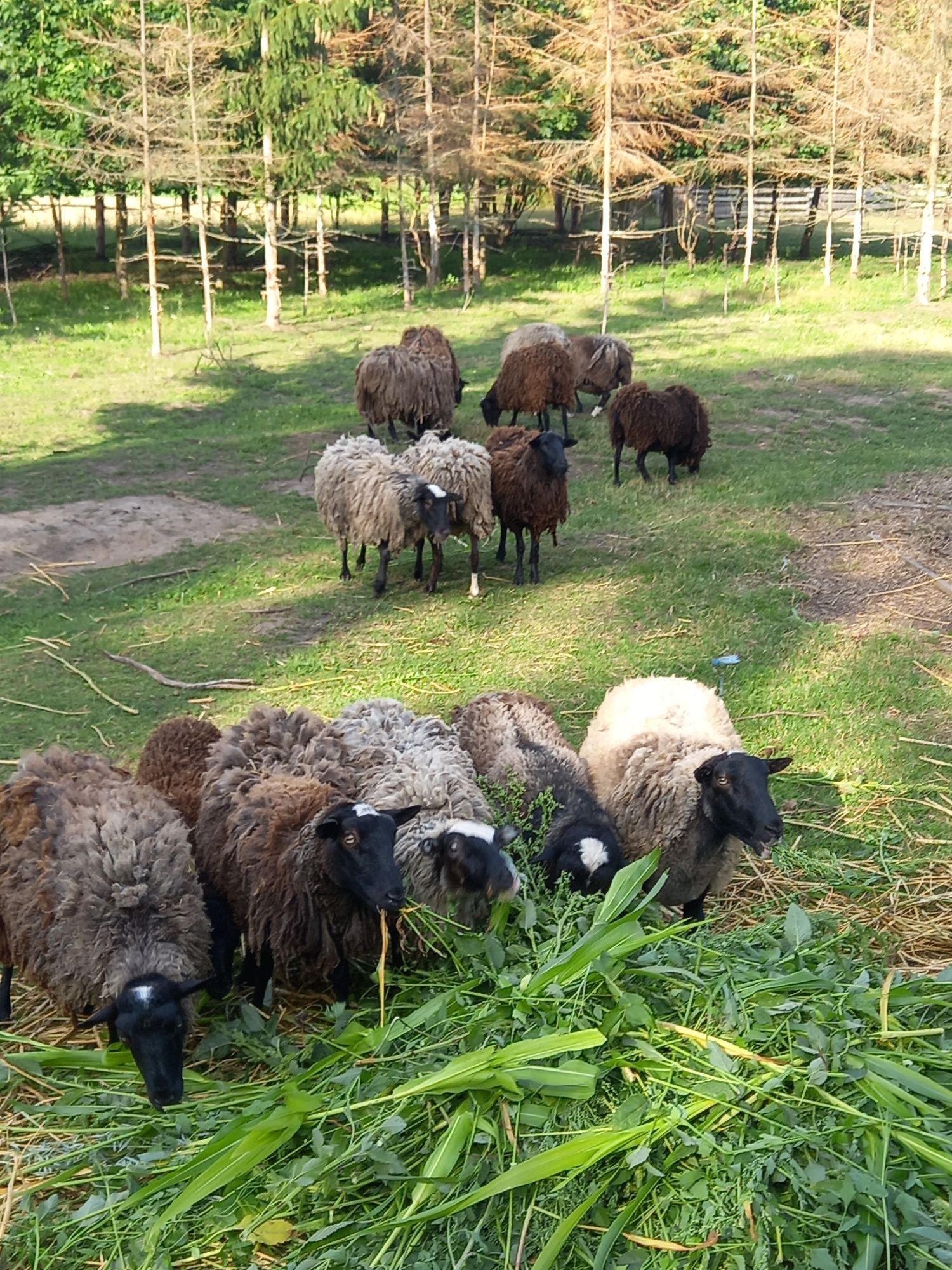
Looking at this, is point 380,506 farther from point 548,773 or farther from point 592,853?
point 592,853

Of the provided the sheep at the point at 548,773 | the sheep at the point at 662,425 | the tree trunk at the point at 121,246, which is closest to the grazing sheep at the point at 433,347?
the sheep at the point at 662,425

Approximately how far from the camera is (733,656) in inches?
320

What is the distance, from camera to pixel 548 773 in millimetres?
5684

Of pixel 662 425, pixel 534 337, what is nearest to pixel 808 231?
pixel 534 337

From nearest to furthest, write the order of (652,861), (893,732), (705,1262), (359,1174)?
1. (705,1262)
2. (359,1174)
3. (652,861)
4. (893,732)

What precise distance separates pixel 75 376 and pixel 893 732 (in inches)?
635

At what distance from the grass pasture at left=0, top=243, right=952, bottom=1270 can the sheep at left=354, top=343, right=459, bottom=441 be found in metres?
0.64

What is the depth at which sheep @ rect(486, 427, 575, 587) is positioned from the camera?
10.3 m

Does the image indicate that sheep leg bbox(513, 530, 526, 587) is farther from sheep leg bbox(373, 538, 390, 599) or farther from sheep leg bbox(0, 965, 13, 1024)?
sheep leg bbox(0, 965, 13, 1024)

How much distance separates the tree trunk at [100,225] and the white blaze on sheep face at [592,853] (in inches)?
1054

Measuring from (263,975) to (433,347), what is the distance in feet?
40.6

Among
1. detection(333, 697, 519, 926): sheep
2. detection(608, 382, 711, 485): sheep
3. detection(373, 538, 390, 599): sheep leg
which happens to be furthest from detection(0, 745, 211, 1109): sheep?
detection(608, 382, 711, 485): sheep

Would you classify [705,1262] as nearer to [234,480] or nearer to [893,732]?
[893,732]

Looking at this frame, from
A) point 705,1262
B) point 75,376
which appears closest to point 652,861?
point 705,1262
